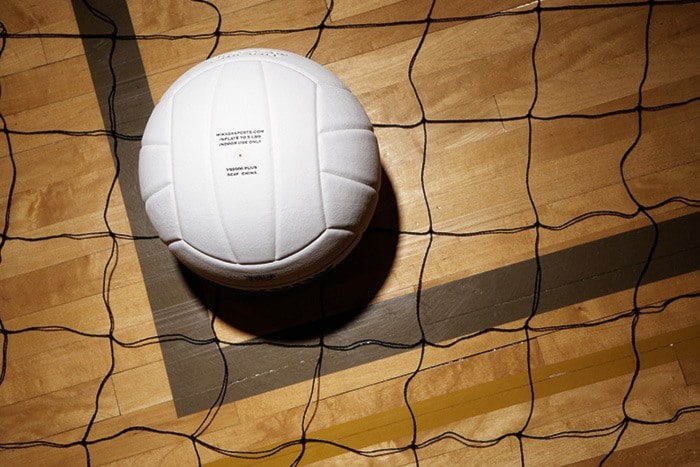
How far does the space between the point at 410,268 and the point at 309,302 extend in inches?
9.9

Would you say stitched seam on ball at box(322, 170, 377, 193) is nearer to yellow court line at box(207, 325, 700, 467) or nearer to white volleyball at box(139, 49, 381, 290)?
white volleyball at box(139, 49, 381, 290)

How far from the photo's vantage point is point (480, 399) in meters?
1.32

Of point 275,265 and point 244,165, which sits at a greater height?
point 244,165

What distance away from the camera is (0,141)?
55.9 inches

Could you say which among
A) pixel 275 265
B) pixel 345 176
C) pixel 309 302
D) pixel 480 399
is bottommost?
pixel 480 399

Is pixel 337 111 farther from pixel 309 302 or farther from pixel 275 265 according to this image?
pixel 309 302

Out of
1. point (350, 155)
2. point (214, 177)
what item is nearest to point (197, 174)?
point (214, 177)

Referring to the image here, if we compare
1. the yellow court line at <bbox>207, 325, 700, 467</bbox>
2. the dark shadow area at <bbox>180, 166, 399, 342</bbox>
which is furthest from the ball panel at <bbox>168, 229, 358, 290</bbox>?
the yellow court line at <bbox>207, 325, 700, 467</bbox>

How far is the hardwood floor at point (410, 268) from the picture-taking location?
4.34 ft

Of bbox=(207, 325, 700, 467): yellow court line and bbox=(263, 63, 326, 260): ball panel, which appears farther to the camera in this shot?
bbox=(207, 325, 700, 467): yellow court line

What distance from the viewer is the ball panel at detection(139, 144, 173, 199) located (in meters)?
0.99

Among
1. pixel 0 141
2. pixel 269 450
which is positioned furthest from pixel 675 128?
pixel 0 141

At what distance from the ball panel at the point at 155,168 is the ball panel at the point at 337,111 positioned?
0.91ft

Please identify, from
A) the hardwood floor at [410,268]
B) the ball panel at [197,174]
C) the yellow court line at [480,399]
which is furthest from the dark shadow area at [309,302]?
the ball panel at [197,174]
